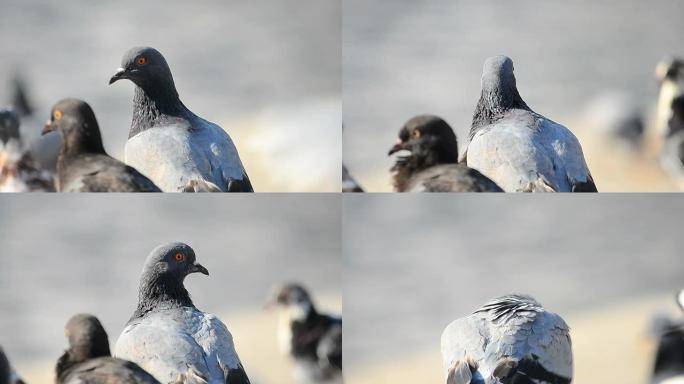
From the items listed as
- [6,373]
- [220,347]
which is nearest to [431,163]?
[220,347]

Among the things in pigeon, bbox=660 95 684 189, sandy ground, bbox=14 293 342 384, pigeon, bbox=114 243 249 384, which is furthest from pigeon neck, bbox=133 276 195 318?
pigeon, bbox=660 95 684 189

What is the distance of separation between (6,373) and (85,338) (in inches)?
14.0

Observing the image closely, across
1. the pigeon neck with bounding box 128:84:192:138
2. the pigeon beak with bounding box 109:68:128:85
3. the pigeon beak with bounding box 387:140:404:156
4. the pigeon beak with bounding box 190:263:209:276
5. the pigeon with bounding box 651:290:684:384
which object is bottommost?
the pigeon with bounding box 651:290:684:384

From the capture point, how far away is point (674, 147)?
15.8ft

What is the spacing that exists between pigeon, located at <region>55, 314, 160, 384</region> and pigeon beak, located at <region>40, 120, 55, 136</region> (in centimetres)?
79

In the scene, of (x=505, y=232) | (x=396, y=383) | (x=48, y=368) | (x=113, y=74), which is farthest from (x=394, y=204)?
(x=48, y=368)

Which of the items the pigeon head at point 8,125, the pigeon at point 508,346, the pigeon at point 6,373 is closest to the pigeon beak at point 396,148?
the pigeon at point 508,346

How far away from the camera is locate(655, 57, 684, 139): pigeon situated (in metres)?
4.81

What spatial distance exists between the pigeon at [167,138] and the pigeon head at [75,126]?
15 cm

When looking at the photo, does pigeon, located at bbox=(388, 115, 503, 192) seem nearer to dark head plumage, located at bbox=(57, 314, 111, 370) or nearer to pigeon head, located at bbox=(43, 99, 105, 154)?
pigeon head, located at bbox=(43, 99, 105, 154)

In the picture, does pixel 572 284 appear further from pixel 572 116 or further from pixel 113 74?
pixel 113 74

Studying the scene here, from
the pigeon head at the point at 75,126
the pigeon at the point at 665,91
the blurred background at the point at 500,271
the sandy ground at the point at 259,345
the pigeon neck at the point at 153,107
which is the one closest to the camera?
the pigeon head at the point at 75,126

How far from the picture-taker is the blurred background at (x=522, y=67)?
4.62 meters

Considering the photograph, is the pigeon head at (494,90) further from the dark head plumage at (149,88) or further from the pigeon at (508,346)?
the dark head plumage at (149,88)
